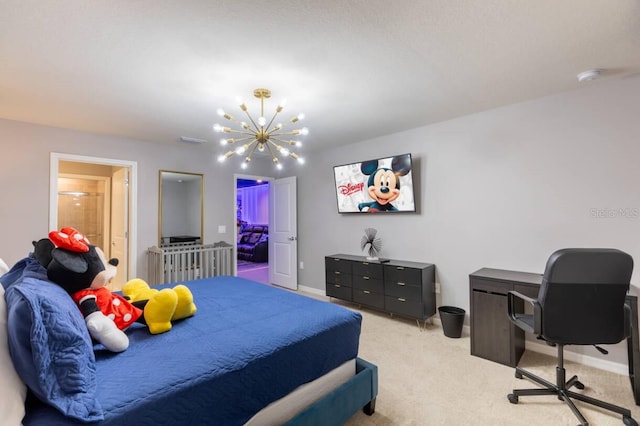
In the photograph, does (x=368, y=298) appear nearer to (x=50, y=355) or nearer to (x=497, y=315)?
(x=497, y=315)

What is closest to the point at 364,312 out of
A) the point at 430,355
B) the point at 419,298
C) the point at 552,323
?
the point at 419,298

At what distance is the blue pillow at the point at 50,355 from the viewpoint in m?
1.06

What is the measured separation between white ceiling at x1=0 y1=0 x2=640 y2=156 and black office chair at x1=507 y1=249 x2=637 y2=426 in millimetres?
1443

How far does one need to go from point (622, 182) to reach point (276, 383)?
128 inches

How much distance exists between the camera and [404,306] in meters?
3.62

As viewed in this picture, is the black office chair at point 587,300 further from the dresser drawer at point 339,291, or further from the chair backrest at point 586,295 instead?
the dresser drawer at point 339,291

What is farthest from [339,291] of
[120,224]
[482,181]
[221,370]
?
[120,224]

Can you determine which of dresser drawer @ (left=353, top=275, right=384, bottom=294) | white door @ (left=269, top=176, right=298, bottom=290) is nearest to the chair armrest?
dresser drawer @ (left=353, top=275, right=384, bottom=294)

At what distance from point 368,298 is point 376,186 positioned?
1.57 metres

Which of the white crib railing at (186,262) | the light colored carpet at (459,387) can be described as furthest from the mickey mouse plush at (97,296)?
the white crib railing at (186,262)

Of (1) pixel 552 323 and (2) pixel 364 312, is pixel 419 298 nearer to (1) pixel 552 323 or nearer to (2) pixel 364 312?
(2) pixel 364 312

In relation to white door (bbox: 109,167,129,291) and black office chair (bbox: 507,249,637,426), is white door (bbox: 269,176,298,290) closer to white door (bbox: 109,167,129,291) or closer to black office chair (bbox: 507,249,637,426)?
white door (bbox: 109,167,129,291)

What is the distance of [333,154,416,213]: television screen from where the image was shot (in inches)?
152

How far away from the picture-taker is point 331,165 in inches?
194
